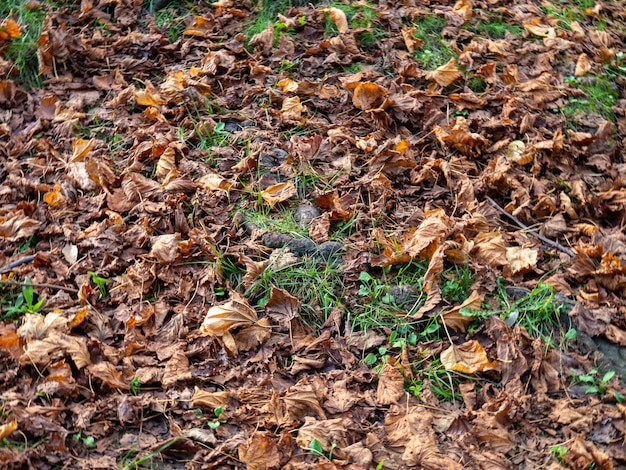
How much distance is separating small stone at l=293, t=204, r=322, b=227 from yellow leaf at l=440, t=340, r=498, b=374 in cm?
92

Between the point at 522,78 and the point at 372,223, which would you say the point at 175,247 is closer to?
the point at 372,223

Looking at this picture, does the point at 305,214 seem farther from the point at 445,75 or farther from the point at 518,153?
the point at 445,75

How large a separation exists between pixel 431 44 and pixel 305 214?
179cm

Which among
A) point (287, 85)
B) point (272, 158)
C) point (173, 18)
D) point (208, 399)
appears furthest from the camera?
point (173, 18)

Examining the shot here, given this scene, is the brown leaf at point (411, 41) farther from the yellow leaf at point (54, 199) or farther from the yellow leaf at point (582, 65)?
the yellow leaf at point (54, 199)

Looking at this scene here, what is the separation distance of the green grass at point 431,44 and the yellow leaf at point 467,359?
207 centimetres

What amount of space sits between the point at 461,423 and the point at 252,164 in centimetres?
167

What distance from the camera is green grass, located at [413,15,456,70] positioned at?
13.1 ft

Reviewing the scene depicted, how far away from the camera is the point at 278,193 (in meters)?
3.12

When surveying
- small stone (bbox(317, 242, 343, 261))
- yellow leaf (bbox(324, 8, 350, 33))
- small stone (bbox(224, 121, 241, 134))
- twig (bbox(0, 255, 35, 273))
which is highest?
yellow leaf (bbox(324, 8, 350, 33))

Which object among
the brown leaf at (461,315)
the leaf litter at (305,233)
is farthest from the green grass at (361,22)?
the brown leaf at (461,315)

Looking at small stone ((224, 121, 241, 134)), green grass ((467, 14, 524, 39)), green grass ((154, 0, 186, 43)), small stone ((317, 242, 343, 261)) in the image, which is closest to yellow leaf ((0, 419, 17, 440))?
small stone ((317, 242, 343, 261))

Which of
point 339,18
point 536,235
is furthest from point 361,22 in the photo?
point 536,235

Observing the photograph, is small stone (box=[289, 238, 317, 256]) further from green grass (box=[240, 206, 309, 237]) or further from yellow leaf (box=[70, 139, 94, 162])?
yellow leaf (box=[70, 139, 94, 162])
